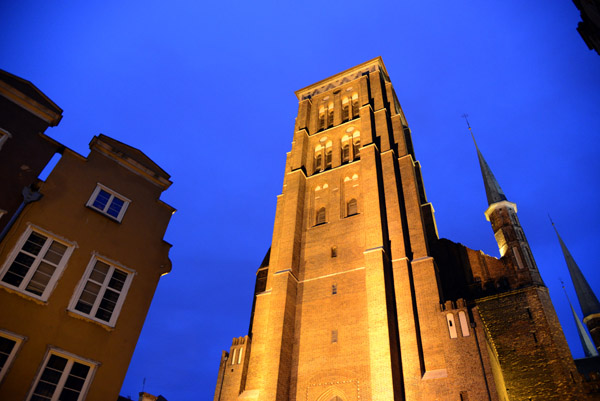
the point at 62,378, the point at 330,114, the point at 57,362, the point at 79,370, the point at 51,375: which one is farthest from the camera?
the point at 330,114

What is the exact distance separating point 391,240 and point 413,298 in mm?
3311

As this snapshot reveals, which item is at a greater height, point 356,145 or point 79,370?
point 356,145

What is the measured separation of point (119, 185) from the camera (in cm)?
1270

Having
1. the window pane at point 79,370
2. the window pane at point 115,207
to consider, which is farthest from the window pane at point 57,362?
the window pane at point 115,207

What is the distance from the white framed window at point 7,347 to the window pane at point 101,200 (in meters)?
3.98

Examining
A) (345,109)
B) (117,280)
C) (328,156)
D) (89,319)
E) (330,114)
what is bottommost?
(89,319)

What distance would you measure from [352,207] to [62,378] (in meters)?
17.0

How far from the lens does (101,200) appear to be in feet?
39.7

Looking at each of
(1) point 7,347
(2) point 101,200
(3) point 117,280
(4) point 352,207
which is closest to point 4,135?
(2) point 101,200

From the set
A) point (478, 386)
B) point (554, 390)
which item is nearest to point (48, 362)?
point (478, 386)

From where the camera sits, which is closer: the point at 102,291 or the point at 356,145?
the point at 102,291

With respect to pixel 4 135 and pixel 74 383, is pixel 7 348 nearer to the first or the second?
pixel 74 383

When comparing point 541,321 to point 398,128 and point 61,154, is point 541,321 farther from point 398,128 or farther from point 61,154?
point 61,154

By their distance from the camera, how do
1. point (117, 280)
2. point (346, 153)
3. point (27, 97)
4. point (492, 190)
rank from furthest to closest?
point (346, 153)
point (492, 190)
point (27, 97)
point (117, 280)
